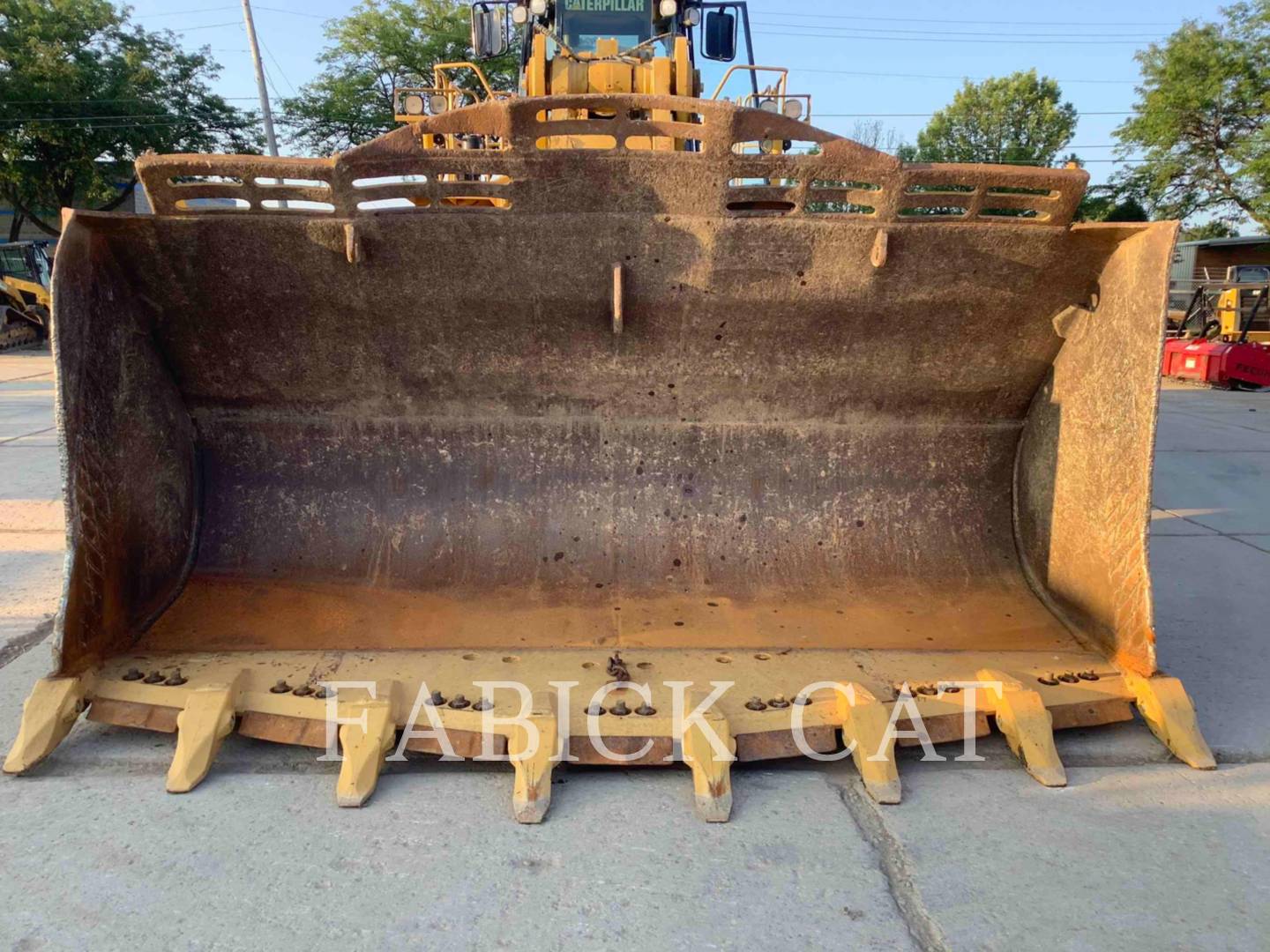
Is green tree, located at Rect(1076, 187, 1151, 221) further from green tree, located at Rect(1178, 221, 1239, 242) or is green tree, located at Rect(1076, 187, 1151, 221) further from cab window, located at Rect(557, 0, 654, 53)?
cab window, located at Rect(557, 0, 654, 53)

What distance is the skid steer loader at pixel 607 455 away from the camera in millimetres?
2424

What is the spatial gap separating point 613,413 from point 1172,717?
2.07 meters

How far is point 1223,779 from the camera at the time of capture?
2400 millimetres

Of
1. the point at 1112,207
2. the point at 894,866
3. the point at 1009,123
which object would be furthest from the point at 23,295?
the point at 1009,123

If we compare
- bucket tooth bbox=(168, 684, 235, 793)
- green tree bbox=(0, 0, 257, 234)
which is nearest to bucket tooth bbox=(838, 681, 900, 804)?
bucket tooth bbox=(168, 684, 235, 793)

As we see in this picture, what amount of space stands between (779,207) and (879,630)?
1621 millimetres

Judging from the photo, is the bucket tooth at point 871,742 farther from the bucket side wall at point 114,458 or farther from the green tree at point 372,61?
the green tree at point 372,61

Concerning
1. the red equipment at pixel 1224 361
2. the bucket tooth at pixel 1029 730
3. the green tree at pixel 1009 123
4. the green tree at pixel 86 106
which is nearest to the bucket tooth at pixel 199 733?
the bucket tooth at pixel 1029 730

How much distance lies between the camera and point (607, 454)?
129 inches

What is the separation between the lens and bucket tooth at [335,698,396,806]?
7.30ft

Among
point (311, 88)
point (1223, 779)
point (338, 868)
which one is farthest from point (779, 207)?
point (311, 88)

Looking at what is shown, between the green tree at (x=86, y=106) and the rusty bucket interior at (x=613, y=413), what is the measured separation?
87.0 ft

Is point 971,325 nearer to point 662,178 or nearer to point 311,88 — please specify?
point 662,178

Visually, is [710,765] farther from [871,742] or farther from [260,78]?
[260,78]
